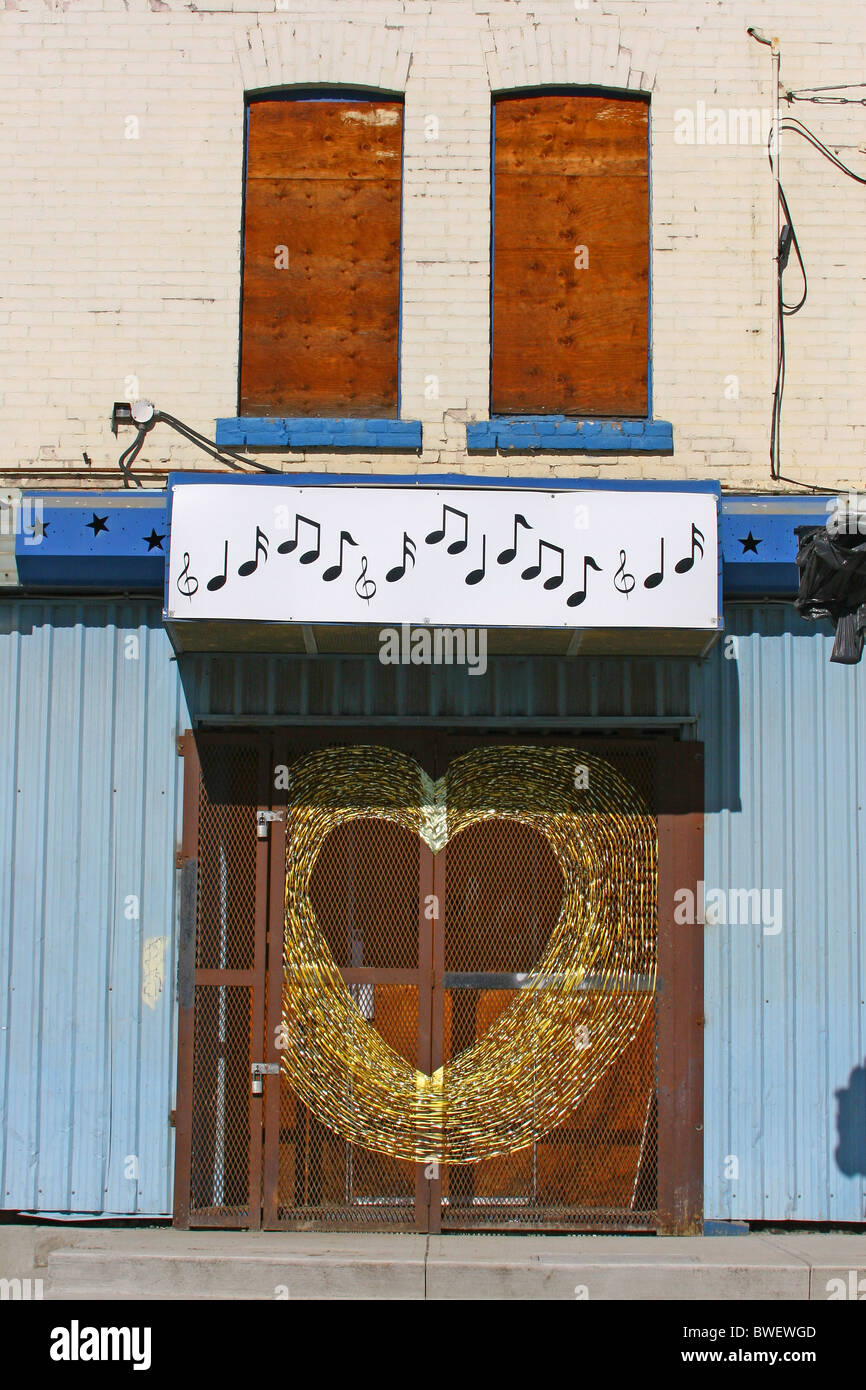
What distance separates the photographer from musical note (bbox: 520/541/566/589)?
22.3 feet

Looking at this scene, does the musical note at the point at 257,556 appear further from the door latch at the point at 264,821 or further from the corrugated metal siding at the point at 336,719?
the door latch at the point at 264,821

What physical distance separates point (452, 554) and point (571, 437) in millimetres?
1346

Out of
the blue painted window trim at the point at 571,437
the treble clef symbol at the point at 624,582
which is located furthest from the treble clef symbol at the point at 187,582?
the treble clef symbol at the point at 624,582

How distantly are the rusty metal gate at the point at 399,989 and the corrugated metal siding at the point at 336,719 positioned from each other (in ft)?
0.52

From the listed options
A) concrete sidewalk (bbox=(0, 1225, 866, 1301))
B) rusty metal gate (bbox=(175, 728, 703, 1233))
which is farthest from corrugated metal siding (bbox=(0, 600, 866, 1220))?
concrete sidewalk (bbox=(0, 1225, 866, 1301))

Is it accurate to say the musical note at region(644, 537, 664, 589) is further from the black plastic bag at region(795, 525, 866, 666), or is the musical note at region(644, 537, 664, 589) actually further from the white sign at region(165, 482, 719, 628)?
the black plastic bag at region(795, 525, 866, 666)

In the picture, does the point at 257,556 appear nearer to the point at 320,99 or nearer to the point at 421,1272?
the point at 320,99

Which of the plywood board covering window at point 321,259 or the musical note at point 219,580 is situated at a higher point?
the plywood board covering window at point 321,259

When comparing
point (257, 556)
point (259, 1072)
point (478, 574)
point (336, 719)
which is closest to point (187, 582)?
point (257, 556)

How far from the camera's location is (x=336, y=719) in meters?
7.51

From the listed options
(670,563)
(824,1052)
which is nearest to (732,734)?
(670,563)

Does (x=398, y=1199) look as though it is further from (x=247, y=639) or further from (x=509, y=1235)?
(x=247, y=639)

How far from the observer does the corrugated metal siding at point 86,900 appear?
23.9ft

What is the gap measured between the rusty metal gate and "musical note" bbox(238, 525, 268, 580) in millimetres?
1138
